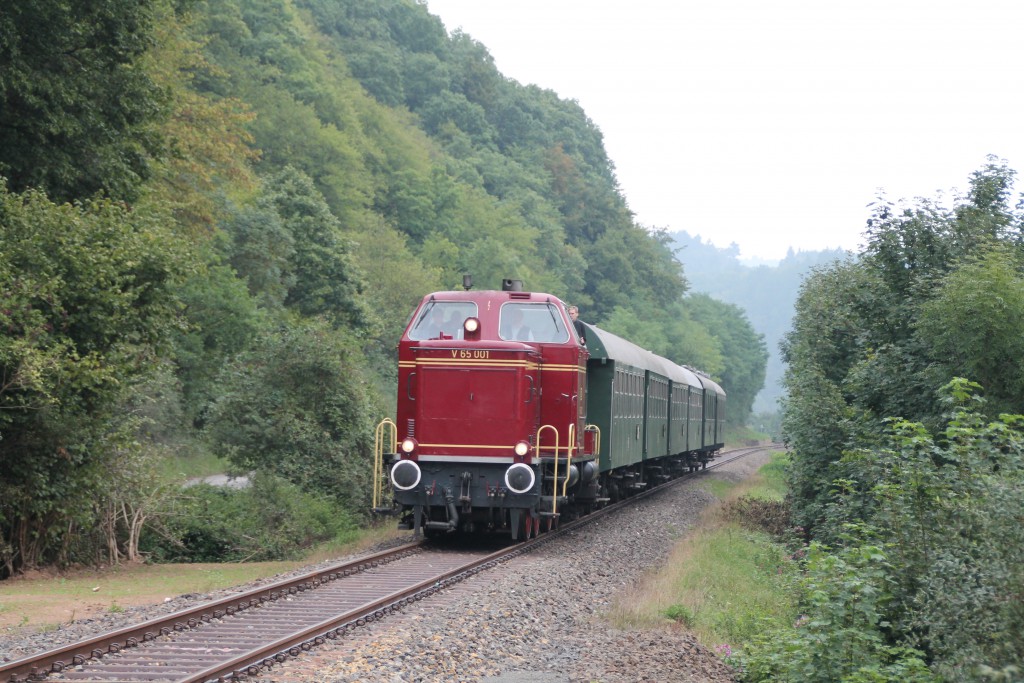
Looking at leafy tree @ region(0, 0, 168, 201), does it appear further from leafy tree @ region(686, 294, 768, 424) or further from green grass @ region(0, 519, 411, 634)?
leafy tree @ region(686, 294, 768, 424)

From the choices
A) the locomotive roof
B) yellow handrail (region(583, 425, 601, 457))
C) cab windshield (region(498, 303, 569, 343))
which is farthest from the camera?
the locomotive roof

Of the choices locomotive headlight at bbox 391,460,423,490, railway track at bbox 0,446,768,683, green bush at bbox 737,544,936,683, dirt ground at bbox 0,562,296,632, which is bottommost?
dirt ground at bbox 0,562,296,632

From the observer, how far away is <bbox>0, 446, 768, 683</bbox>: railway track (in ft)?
26.7

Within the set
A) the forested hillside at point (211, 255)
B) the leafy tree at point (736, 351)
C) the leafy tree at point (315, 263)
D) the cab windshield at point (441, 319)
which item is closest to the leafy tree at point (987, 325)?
the cab windshield at point (441, 319)

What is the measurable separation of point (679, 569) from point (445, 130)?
83.6 m

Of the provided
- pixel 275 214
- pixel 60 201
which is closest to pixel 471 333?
pixel 60 201

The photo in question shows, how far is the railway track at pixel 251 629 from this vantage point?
8133mm

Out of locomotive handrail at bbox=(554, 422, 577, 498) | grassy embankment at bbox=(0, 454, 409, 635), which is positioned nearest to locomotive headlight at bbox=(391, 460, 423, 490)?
locomotive handrail at bbox=(554, 422, 577, 498)

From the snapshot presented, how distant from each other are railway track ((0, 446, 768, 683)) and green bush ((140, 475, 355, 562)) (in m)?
4.49

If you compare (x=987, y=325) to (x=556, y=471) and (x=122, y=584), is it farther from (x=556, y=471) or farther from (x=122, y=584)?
(x=122, y=584)

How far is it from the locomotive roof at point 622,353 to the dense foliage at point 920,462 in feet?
11.3

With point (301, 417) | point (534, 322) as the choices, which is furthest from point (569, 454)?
point (301, 417)

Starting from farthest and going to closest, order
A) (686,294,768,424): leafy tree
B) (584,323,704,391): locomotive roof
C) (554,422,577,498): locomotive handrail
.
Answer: (686,294,768,424): leafy tree < (584,323,704,391): locomotive roof < (554,422,577,498): locomotive handrail

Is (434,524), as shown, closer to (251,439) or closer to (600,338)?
(600,338)
